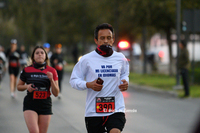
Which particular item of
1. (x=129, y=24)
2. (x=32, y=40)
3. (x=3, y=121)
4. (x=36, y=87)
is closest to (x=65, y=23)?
(x=32, y=40)

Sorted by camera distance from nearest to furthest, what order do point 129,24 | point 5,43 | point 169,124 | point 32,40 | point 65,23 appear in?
point 169,124 < point 129,24 < point 65,23 < point 32,40 < point 5,43

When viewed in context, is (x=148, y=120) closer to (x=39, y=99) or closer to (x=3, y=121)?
(x=3, y=121)

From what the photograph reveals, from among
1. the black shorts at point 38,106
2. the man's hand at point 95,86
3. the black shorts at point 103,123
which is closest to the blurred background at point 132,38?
the black shorts at point 103,123

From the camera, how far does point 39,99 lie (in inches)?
213

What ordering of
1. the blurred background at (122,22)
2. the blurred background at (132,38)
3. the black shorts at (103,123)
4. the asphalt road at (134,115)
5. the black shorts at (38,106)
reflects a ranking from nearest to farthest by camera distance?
1. the black shorts at (103,123)
2. the black shorts at (38,106)
3. the asphalt road at (134,115)
4. the blurred background at (132,38)
5. the blurred background at (122,22)

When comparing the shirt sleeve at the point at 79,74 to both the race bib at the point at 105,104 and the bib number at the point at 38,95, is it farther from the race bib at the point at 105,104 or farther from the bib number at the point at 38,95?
the bib number at the point at 38,95

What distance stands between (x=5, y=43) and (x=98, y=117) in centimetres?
9589

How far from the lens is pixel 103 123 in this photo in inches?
167

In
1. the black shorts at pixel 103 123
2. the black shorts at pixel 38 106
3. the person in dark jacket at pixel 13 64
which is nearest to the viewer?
the black shorts at pixel 103 123

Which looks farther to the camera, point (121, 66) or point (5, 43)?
point (5, 43)

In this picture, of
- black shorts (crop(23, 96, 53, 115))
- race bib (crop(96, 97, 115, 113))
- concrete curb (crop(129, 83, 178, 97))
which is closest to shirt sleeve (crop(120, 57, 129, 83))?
race bib (crop(96, 97, 115, 113))

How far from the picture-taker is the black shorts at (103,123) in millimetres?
4191

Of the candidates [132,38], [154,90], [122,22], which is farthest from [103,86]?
[132,38]

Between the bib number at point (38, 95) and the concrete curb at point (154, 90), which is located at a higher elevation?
the bib number at point (38, 95)
